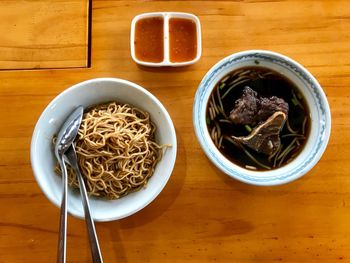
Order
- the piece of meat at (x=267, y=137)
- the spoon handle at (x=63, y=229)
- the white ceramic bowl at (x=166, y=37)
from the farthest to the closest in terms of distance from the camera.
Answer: the white ceramic bowl at (x=166, y=37) → the piece of meat at (x=267, y=137) → the spoon handle at (x=63, y=229)

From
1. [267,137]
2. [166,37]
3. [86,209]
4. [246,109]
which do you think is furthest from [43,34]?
[267,137]

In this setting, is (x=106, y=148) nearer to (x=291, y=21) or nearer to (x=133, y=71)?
(x=133, y=71)

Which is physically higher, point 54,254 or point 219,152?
point 219,152

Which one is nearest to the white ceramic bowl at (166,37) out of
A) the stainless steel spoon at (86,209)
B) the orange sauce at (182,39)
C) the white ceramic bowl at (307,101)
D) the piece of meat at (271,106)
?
the orange sauce at (182,39)

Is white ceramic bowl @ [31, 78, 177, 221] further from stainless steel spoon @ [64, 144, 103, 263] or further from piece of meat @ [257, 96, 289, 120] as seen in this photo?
piece of meat @ [257, 96, 289, 120]

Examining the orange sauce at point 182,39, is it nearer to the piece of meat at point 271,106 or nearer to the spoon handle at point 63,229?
the piece of meat at point 271,106

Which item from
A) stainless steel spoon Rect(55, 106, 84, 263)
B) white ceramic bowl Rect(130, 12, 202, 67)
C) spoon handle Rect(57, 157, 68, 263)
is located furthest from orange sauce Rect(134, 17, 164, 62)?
spoon handle Rect(57, 157, 68, 263)

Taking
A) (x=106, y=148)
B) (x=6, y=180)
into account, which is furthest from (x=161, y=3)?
(x=6, y=180)
